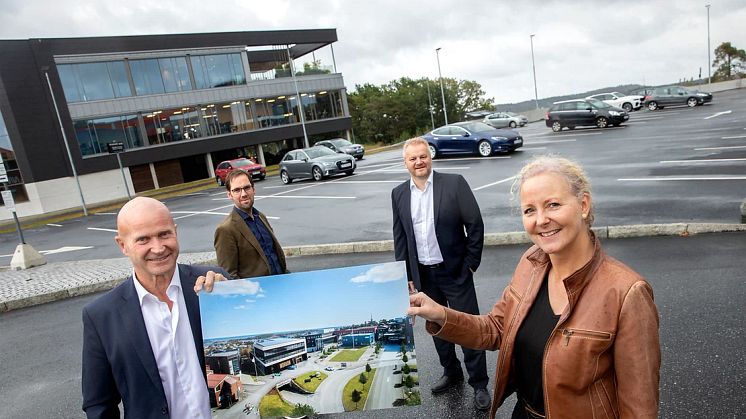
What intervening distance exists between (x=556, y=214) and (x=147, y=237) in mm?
1755

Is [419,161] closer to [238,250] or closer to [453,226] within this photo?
[453,226]

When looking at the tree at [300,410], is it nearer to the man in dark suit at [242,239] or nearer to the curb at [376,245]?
the man in dark suit at [242,239]

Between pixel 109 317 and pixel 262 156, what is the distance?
40946 millimetres

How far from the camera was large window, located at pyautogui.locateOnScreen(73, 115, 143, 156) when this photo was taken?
33344 mm

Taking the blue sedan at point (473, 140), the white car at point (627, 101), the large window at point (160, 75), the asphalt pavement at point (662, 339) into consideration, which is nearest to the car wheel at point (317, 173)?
the blue sedan at point (473, 140)

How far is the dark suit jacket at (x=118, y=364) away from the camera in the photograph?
1864 millimetres

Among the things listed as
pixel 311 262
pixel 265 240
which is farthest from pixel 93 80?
pixel 265 240

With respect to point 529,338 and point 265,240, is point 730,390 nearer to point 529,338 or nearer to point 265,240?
point 529,338

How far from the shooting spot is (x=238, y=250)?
11.5 feet

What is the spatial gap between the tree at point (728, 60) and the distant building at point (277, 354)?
73.7 metres

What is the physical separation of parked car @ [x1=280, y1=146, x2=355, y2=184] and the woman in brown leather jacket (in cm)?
1947

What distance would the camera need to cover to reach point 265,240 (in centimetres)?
370

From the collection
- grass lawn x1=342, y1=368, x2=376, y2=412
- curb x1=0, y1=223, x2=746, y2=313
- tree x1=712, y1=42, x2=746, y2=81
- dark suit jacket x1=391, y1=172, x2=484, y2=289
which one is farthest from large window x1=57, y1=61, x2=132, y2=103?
tree x1=712, y1=42, x2=746, y2=81

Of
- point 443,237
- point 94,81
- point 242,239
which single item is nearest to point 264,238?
point 242,239
